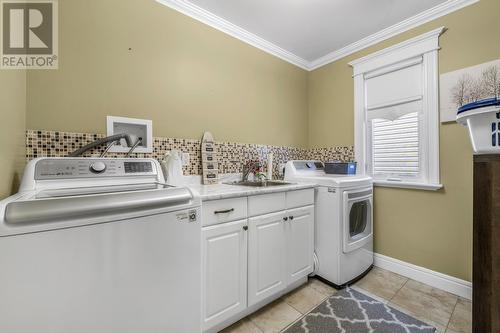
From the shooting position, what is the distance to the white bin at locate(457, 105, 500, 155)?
0.87 meters

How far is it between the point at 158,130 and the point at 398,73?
2.41 m

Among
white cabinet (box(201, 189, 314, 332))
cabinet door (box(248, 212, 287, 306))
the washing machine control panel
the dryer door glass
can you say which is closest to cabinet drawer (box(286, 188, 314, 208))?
white cabinet (box(201, 189, 314, 332))

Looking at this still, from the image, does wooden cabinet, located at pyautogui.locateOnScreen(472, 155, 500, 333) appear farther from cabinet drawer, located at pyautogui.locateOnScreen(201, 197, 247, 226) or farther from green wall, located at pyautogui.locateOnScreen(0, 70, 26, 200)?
green wall, located at pyautogui.locateOnScreen(0, 70, 26, 200)

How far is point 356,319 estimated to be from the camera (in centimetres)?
154

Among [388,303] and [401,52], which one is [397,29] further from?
[388,303]

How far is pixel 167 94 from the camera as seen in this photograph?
5.90 feet

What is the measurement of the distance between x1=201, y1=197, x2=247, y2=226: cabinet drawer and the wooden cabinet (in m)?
1.15

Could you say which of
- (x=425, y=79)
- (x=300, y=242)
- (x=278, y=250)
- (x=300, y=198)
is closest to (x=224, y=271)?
(x=278, y=250)

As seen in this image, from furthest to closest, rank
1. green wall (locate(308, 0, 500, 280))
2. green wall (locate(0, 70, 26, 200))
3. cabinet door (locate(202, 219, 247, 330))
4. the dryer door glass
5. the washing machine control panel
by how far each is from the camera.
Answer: the dryer door glass, green wall (locate(308, 0, 500, 280)), cabinet door (locate(202, 219, 247, 330)), the washing machine control panel, green wall (locate(0, 70, 26, 200))

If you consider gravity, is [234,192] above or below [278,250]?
above

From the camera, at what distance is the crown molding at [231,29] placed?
1.84 meters

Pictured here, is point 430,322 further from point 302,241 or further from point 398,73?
point 398,73

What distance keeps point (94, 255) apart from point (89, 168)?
59 cm

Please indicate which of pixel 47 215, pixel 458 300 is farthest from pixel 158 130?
pixel 458 300
